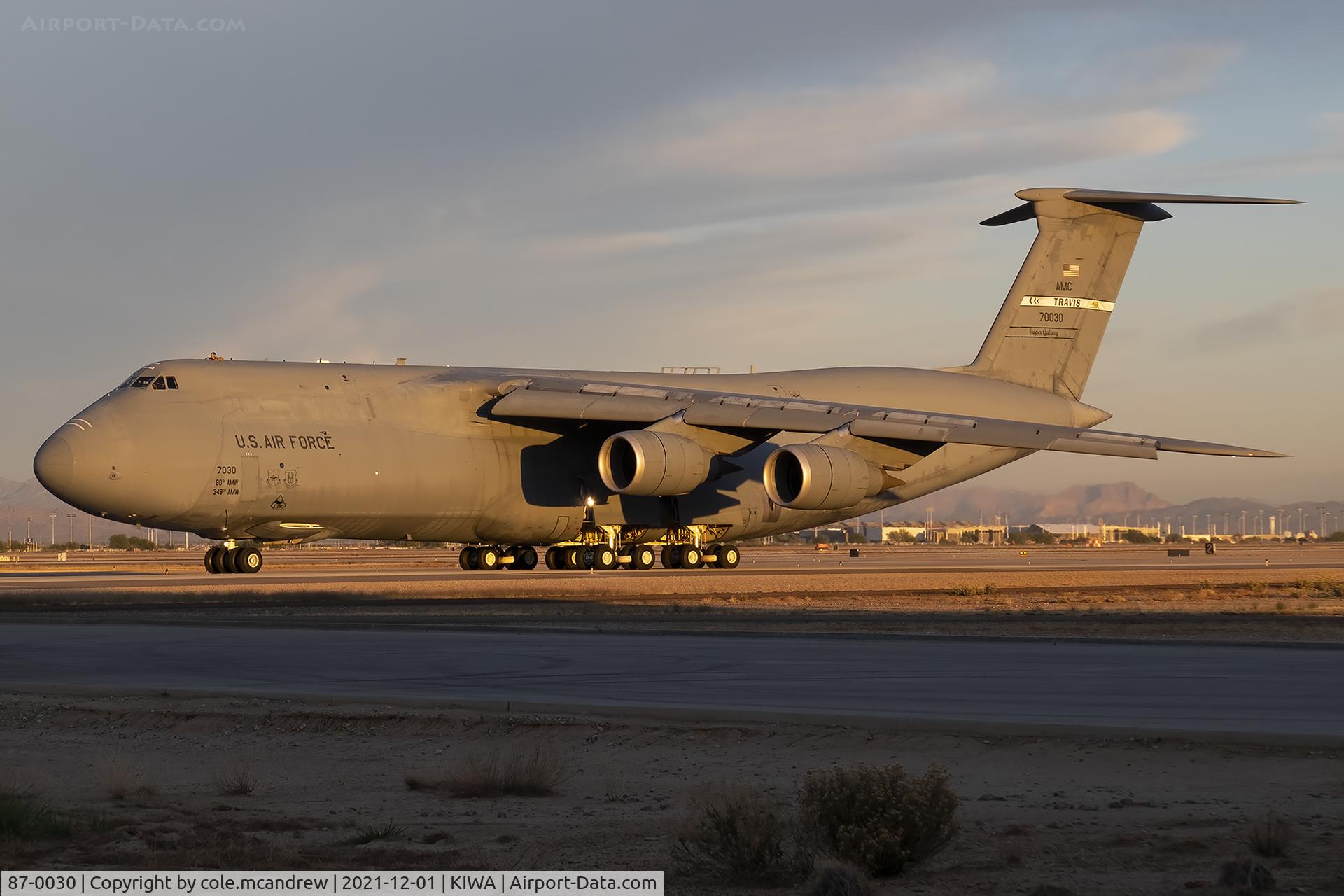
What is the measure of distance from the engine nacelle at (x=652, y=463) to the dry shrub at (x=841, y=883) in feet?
81.9

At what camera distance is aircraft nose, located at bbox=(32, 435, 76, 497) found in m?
27.7

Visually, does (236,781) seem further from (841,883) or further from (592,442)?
(592,442)

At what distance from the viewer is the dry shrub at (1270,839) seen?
636 centimetres

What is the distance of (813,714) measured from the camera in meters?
9.82

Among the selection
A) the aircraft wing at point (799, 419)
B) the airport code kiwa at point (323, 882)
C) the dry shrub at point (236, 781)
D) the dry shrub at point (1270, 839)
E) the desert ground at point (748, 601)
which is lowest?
the dry shrub at point (236, 781)

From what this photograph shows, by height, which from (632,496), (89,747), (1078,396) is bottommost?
(89,747)

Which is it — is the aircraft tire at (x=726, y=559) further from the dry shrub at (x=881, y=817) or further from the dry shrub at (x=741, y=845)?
the dry shrub at (x=741, y=845)

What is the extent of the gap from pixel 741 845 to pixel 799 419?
85.8 feet

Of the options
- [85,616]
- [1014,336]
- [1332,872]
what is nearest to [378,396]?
[85,616]

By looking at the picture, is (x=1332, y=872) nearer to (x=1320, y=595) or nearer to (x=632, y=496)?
(x=1320, y=595)

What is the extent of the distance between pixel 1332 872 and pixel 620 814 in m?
3.42

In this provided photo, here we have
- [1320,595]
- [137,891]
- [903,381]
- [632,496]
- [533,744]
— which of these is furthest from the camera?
[903,381]

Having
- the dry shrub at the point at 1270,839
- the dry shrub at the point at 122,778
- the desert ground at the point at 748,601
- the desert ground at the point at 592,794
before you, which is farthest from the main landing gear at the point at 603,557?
the dry shrub at the point at 1270,839

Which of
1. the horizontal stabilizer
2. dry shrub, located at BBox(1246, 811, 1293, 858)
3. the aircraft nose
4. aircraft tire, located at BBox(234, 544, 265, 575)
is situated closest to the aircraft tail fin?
the horizontal stabilizer
